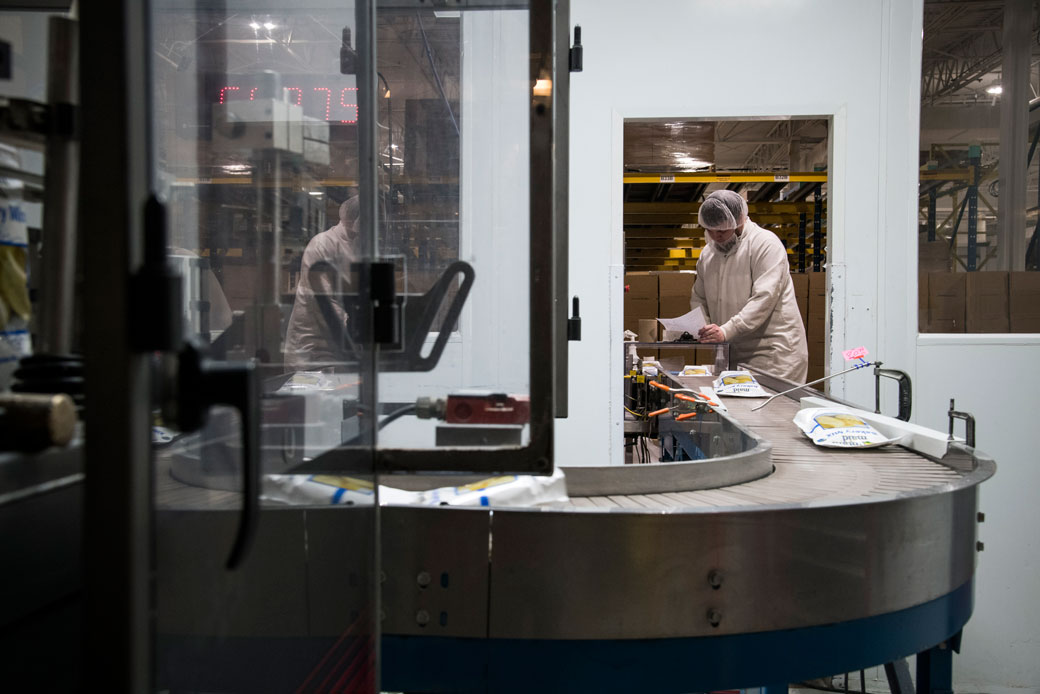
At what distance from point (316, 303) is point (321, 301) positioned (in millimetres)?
12

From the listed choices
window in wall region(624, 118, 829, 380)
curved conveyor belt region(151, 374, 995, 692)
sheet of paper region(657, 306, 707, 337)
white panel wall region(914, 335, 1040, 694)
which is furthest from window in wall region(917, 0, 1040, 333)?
curved conveyor belt region(151, 374, 995, 692)

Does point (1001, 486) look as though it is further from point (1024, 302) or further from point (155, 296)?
point (155, 296)

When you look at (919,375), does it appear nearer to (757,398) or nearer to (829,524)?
(757,398)

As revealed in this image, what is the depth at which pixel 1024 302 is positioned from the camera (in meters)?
3.42

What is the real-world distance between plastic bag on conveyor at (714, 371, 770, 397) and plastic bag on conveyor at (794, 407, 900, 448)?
0.74 m

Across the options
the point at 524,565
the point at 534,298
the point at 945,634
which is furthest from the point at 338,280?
the point at 945,634

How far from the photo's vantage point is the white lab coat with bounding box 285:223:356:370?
38.7 inches

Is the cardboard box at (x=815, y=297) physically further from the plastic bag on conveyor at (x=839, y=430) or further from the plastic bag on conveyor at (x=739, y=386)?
the plastic bag on conveyor at (x=839, y=430)

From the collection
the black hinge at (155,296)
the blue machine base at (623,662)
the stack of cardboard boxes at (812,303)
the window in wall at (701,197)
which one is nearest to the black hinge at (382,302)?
the blue machine base at (623,662)

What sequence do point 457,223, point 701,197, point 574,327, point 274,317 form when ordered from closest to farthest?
1. point 274,317
2. point 457,223
3. point 574,327
4. point 701,197

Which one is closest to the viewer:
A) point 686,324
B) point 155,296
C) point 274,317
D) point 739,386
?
point 155,296

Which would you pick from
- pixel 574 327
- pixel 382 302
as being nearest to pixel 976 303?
pixel 574 327

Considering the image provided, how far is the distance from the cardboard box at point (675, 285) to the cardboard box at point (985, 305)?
2079mm

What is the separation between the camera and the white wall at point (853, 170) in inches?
125
